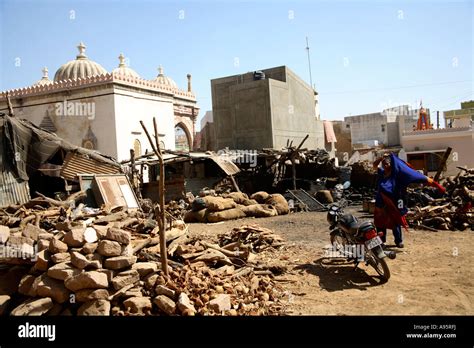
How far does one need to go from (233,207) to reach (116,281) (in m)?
8.66

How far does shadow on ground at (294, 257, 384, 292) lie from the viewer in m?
5.38

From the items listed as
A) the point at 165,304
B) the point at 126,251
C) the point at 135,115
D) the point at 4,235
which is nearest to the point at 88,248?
the point at 126,251

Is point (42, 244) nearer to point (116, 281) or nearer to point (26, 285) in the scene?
point (26, 285)

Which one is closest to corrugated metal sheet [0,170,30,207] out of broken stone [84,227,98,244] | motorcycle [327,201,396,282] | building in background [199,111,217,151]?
broken stone [84,227,98,244]

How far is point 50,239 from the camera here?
5406 millimetres

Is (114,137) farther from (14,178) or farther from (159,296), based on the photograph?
(159,296)

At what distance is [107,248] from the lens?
4.86m

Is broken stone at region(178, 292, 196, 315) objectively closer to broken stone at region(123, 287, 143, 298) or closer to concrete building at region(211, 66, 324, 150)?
broken stone at region(123, 287, 143, 298)

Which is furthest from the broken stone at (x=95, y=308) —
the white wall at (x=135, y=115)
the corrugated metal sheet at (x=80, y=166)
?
the white wall at (x=135, y=115)

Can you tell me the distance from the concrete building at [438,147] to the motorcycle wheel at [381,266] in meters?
21.3

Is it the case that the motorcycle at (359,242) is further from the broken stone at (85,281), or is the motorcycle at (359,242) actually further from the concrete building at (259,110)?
the concrete building at (259,110)

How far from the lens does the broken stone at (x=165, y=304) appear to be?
14.4 ft
